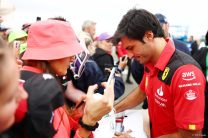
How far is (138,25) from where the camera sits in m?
1.82

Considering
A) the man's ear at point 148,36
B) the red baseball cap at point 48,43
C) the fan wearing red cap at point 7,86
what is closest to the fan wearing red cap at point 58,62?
the red baseball cap at point 48,43

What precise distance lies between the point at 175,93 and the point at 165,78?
12cm

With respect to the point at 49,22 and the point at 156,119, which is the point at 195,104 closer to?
the point at 156,119

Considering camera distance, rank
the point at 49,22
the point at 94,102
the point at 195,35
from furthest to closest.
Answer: the point at 195,35 → the point at 49,22 → the point at 94,102

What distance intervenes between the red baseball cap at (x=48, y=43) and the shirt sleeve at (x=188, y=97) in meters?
0.61

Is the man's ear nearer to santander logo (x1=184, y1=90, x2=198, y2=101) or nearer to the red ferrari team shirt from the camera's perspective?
the red ferrari team shirt

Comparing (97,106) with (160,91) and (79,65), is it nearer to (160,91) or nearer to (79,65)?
(160,91)

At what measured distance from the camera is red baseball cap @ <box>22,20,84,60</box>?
1.27m

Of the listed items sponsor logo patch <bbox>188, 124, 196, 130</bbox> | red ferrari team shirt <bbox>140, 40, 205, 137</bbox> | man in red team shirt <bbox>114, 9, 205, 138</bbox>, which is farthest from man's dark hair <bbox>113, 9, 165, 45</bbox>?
sponsor logo patch <bbox>188, 124, 196, 130</bbox>

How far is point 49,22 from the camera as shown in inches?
52.9

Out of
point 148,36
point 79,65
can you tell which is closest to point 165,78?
point 148,36

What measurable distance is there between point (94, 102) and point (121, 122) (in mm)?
895

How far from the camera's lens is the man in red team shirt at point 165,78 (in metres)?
1.60

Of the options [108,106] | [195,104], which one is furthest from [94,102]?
[195,104]
